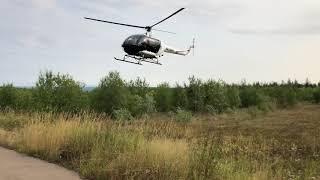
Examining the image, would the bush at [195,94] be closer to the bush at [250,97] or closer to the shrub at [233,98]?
the shrub at [233,98]

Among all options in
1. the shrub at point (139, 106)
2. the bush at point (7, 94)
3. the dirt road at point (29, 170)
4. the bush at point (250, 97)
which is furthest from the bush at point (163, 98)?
the dirt road at point (29, 170)

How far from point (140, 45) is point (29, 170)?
74.9 feet

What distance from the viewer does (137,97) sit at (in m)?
52.8

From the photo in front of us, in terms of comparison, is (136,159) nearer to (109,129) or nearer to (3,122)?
(109,129)

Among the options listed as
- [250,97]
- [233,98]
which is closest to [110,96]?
[233,98]

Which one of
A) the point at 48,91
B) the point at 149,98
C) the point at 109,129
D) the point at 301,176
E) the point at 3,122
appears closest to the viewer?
the point at 301,176

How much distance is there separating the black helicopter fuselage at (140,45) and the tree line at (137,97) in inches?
183

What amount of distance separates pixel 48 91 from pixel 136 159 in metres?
30.0

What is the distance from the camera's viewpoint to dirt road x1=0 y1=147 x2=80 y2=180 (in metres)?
11.3

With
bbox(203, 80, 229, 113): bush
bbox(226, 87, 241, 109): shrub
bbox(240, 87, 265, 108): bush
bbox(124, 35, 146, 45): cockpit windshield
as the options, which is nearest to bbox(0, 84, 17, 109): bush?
bbox(203, 80, 229, 113): bush

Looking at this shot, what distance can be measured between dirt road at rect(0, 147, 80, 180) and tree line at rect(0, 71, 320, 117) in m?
19.1

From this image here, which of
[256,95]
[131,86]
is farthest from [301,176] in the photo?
[256,95]

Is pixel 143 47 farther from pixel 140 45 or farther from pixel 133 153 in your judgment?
pixel 133 153

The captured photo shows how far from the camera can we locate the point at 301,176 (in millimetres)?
11609
